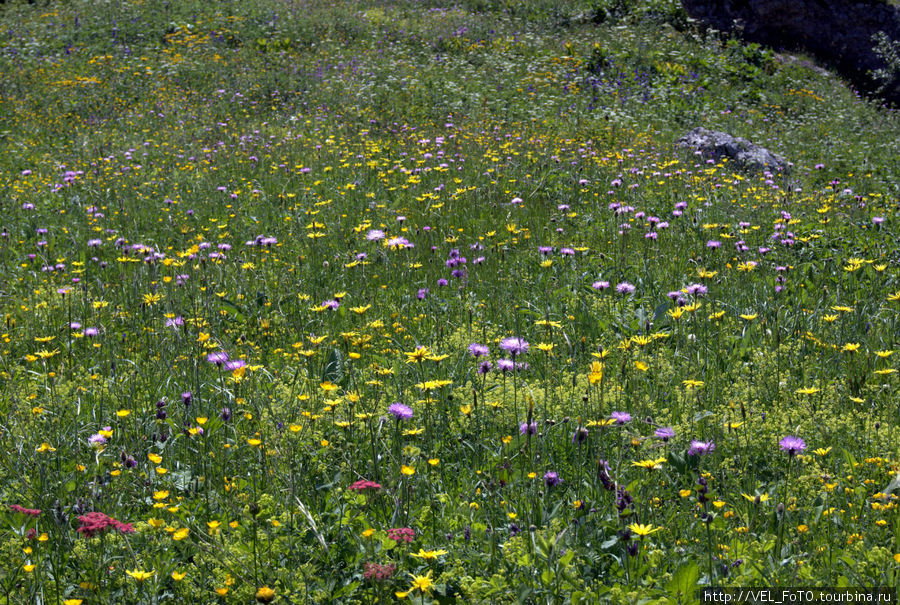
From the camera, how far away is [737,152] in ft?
26.3

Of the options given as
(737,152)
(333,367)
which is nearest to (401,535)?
(333,367)

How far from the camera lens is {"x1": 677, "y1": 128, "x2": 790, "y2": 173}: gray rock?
7.86m

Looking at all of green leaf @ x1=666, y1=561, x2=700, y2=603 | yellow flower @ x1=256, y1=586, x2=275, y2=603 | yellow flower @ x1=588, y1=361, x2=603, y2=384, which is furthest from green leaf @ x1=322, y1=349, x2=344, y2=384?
green leaf @ x1=666, y1=561, x2=700, y2=603

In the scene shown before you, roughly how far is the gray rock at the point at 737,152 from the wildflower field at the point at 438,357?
26 centimetres

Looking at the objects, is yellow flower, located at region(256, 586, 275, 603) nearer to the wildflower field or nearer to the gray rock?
the wildflower field

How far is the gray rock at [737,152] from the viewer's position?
786 cm

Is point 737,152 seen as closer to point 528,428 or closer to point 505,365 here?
point 505,365

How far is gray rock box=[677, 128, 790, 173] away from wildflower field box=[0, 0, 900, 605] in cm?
26

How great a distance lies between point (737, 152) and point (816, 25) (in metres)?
9.64

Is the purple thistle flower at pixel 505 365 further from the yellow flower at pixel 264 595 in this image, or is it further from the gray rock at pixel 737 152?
the gray rock at pixel 737 152

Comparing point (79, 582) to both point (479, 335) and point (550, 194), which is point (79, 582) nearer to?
point (479, 335)

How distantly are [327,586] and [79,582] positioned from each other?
77 centimetres

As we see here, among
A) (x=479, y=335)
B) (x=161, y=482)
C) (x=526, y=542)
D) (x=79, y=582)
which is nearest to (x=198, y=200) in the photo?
(x=479, y=335)

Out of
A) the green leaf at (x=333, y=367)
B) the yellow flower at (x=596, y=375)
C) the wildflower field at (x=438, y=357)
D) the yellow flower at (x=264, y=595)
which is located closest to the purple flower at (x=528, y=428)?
the wildflower field at (x=438, y=357)
